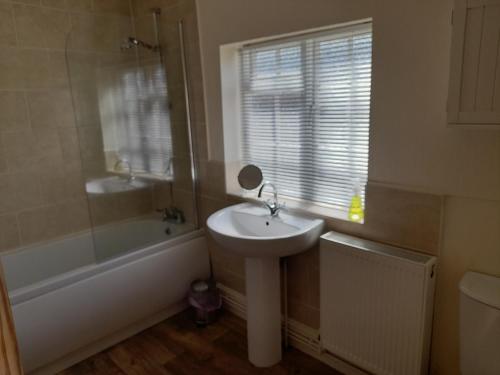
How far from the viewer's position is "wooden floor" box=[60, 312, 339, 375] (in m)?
2.19

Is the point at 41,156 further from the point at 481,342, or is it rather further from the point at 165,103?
the point at 481,342

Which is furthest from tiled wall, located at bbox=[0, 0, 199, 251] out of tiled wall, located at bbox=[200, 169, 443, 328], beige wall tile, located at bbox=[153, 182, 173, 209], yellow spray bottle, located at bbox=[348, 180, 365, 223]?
yellow spray bottle, located at bbox=[348, 180, 365, 223]

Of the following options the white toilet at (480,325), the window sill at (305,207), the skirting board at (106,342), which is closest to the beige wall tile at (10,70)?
the window sill at (305,207)

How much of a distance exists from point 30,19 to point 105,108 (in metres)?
0.70

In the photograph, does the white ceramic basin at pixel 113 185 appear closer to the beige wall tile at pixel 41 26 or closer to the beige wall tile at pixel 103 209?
the beige wall tile at pixel 103 209

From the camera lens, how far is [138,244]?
2617 millimetres

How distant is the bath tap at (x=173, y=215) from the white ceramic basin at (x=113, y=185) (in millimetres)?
270

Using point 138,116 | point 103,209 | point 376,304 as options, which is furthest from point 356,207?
point 103,209

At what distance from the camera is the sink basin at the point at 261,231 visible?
72.6 inches

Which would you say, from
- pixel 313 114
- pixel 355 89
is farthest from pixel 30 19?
pixel 355 89

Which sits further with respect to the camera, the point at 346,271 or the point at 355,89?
the point at 355,89

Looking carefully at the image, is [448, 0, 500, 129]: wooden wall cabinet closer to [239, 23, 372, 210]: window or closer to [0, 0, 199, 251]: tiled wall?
[239, 23, 372, 210]: window

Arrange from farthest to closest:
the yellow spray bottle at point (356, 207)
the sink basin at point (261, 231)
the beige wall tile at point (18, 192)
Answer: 1. the beige wall tile at point (18, 192)
2. the yellow spray bottle at point (356, 207)
3. the sink basin at point (261, 231)

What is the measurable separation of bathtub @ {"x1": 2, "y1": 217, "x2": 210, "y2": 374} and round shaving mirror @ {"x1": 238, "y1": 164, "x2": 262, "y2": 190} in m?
0.70
